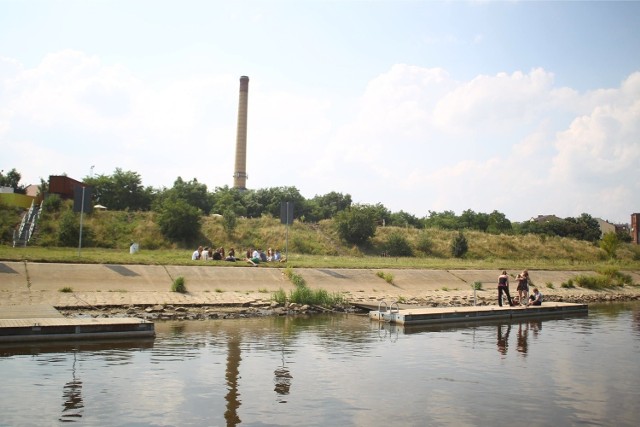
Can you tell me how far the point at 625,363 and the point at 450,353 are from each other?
16.2 feet

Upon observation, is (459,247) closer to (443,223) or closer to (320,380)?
(443,223)

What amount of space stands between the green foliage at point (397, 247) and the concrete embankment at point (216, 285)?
23359 mm

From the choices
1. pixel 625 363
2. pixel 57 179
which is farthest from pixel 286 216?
pixel 57 179

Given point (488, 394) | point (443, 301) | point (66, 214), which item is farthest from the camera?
point (66, 214)

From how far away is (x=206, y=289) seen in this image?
2823 centimetres

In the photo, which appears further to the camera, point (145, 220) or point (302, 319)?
point (145, 220)

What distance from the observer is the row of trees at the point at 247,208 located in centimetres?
5616

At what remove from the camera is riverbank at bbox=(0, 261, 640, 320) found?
23656mm

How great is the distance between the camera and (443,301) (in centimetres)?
3189

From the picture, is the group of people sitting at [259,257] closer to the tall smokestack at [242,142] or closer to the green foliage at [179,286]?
the green foliage at [179,286]

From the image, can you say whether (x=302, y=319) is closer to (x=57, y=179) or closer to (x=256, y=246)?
(x=256, y=246)

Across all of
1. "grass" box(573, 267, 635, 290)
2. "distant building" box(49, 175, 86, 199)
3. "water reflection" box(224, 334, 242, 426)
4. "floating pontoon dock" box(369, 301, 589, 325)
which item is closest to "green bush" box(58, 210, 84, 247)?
"distant building" box(49, 175, 86, 199)

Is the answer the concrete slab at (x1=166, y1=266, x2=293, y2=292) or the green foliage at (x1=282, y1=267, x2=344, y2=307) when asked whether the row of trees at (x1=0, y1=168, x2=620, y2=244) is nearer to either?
the concrete slab at (x1=166, y1=266, x2=293, y2=292)

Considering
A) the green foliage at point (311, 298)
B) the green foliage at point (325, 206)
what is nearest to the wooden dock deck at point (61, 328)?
the green foliage at point (311, 298)
